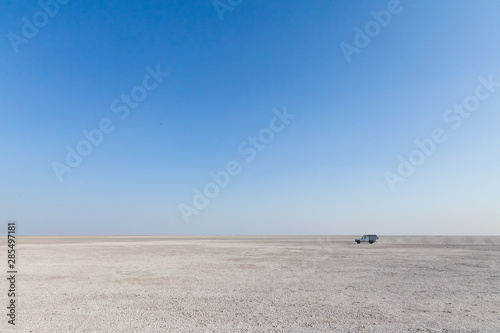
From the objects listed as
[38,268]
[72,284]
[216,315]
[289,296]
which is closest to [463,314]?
Answer: [289,296]

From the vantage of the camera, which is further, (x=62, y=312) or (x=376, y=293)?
(x=376, y=293)

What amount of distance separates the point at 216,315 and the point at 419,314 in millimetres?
7135

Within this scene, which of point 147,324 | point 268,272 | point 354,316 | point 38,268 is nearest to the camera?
point 147,324

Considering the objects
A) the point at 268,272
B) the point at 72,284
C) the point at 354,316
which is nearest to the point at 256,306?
the point at 354,316

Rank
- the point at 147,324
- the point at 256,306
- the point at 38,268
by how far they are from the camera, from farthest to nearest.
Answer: the point at 38,268, the point at 256,306, the point at 147,324

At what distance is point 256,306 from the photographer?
40.4ft

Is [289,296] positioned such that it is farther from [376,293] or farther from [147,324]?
[147,324]

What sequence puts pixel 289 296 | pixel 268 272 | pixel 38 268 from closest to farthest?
pixel 289 296 < pixel 268 272 < pixel 38 268

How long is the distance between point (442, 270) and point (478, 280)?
167 inches

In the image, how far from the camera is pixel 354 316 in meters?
11.1

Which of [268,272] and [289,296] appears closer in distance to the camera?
[289,296]

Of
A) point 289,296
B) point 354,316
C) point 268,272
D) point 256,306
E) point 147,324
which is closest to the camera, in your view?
point 147,324

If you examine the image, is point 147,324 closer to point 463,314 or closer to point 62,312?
point 62,312

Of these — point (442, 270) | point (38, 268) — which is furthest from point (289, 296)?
point (38, 268)
